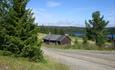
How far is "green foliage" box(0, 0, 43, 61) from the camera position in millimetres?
20062

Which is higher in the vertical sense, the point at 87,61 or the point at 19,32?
the point at 19,32

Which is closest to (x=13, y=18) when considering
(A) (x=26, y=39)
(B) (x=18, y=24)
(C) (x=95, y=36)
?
(B) (x=18, y=24)

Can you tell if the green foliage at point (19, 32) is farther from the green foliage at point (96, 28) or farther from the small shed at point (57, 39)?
the small shed at point (57, 39)

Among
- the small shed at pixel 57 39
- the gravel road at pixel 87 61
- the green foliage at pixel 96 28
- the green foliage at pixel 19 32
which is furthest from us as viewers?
the small shed at pixel 57 39

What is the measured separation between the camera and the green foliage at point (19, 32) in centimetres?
2006

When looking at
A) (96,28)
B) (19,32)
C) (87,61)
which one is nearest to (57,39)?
(96,28)

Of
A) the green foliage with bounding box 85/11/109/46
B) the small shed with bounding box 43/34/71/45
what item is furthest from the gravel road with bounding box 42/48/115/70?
the small shed with bounding box 43/34/71/45

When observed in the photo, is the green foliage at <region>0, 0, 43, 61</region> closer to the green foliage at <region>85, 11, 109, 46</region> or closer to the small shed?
the green foliage at <region>85, 11, 109, 46</region>

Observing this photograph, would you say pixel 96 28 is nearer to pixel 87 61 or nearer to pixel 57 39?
pixel 57 39

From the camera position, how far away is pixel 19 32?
67.3 ft

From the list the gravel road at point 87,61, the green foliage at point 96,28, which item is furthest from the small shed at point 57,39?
the gravel road at point 87,61

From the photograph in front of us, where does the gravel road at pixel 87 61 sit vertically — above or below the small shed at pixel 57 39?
above

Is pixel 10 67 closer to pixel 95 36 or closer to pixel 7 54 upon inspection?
pixel 7 54

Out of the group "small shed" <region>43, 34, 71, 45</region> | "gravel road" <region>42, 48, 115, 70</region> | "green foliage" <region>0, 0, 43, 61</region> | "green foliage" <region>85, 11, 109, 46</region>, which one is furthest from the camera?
"small shed" <region>43, 34, 71, 45</region>
